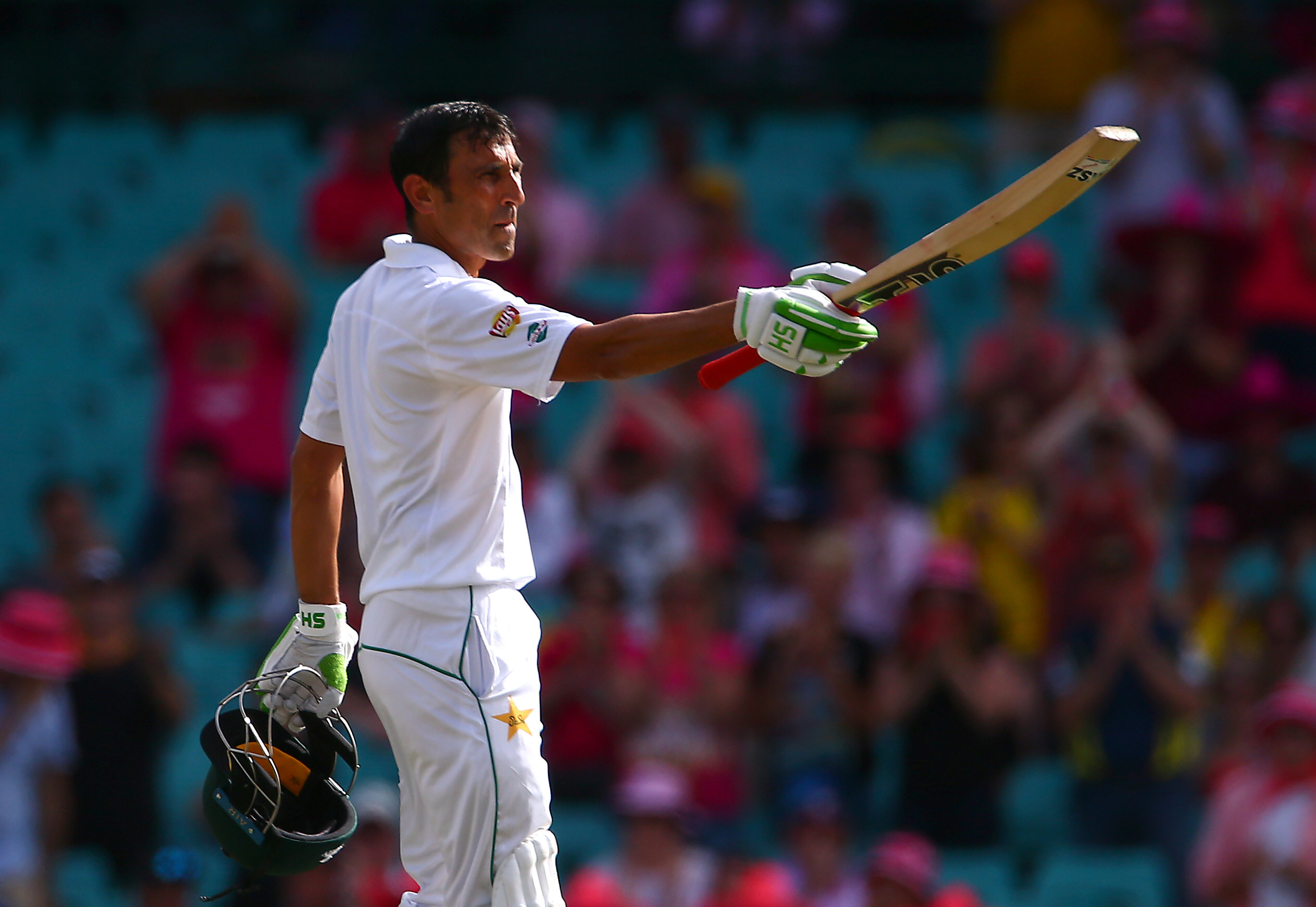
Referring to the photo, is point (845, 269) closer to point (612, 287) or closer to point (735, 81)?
point (612, 287)

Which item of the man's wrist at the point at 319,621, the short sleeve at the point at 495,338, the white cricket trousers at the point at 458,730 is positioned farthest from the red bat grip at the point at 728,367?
the man's wrist at the point at 319,621

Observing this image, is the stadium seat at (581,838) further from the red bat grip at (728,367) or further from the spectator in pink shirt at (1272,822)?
the red bat grip at (728,367)

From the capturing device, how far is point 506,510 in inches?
173

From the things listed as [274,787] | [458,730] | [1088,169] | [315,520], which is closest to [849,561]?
[315,520]

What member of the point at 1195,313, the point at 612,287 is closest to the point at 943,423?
the point at 1195,313

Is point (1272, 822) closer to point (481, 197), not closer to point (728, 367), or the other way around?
point (728, 367)

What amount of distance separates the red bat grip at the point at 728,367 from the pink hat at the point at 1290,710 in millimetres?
4335

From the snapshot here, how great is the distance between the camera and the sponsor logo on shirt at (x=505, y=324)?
4.12m

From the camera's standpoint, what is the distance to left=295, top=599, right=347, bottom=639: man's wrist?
4.63 m

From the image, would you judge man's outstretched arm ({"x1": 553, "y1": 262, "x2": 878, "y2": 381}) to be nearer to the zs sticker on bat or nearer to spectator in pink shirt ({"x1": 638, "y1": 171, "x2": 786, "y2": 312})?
the zs sticker on bat

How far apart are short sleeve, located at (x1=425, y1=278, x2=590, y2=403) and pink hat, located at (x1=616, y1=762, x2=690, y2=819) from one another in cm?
387

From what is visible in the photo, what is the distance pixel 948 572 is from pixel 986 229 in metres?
4.24

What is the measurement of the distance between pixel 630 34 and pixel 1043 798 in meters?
6.08

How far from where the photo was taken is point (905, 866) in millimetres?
Answer: 7395
